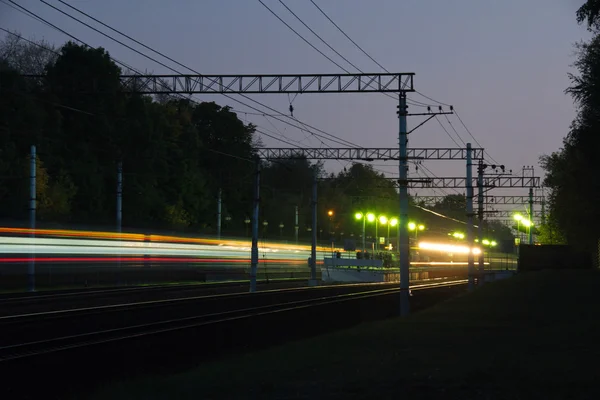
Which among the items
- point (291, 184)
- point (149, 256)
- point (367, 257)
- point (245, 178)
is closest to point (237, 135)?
point (245, 178)

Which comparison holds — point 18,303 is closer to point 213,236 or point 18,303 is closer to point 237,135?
point 213,236

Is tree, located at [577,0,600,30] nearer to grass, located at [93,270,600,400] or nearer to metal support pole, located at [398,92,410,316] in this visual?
grass, located at [93,270,600,400]

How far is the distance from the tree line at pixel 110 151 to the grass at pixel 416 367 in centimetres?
2717

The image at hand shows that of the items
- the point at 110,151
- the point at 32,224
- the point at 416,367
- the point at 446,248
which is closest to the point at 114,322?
the point at 416,367

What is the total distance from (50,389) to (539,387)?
8444 millimetres

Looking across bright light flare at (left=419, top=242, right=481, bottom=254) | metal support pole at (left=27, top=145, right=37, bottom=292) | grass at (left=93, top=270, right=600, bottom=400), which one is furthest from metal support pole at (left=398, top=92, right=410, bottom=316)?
bright light flare at (left=419, top=242, right=481, bottom=254)

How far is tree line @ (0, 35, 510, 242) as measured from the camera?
6109 centimetres

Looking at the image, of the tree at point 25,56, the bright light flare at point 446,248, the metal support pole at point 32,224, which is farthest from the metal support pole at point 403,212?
the bright light flare at point 446,248

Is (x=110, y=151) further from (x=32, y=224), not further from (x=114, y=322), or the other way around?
(x=114, y=322)

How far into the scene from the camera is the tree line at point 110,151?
61.1 m

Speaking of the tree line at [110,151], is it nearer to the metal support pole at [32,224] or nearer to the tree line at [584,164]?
the metal support pole at [32,224]

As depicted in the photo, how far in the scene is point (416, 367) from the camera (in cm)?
1469

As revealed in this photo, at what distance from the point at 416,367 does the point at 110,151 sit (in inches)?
2501

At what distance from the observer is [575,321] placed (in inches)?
973
